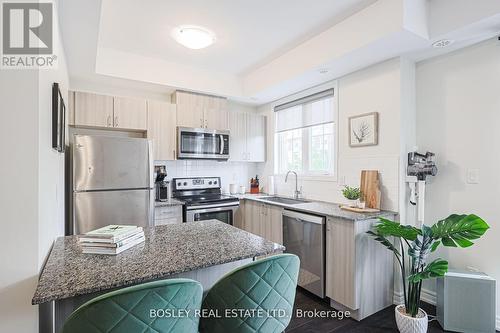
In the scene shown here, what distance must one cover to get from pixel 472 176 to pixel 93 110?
3923 millimetres

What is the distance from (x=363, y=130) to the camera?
2.80 meters

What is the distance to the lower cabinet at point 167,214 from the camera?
3.13 metres

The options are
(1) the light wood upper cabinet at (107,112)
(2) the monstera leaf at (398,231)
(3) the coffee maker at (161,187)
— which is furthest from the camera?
(3) the coffee maker at (161,187)

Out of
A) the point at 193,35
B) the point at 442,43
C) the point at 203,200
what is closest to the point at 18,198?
the point at 193,35

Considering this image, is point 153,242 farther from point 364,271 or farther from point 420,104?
point 420,104

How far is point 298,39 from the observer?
282cm

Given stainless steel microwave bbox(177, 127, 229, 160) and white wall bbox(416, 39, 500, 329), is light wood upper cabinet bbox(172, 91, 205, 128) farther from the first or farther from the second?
white wall bbox(416, 39, 500, 329)

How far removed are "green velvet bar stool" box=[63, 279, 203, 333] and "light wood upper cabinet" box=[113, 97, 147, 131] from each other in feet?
9.21

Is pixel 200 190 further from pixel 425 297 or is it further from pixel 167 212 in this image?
pixel 425 297

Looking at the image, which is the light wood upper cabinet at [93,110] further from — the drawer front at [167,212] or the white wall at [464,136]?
the white wall at [464,136]

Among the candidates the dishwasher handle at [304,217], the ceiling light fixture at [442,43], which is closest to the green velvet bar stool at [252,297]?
the dishwasher handle at [304,217]

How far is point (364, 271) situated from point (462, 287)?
718 millimetres

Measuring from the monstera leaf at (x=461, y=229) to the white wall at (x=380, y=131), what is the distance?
55 centimetres

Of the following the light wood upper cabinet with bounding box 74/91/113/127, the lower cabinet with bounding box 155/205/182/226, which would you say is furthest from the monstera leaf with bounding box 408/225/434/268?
the light wood upper cabinet with bounding box 74/91/113/127
